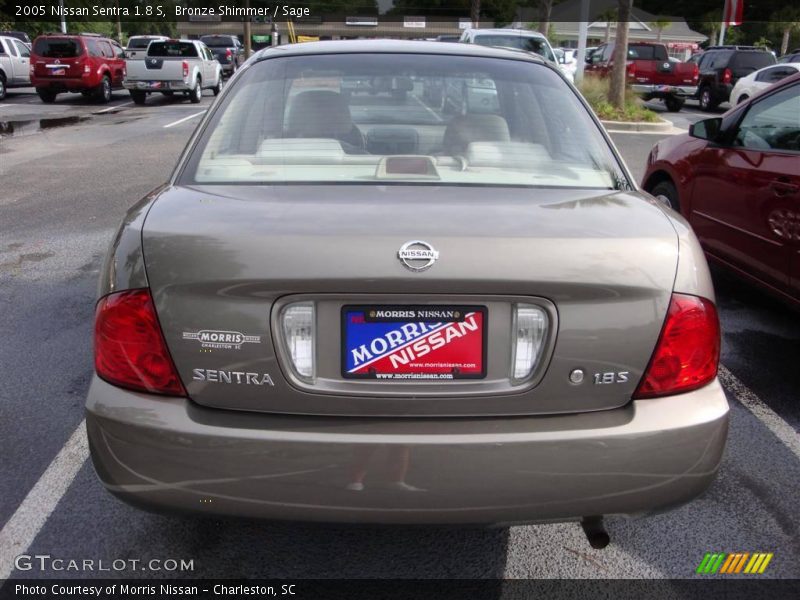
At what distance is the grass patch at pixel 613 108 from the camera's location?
15.9m

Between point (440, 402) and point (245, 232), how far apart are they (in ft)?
2.21

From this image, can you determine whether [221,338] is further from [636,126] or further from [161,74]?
[161,74]

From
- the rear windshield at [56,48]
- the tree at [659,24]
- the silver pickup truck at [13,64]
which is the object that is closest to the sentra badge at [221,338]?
the rear windshield at [56,48]

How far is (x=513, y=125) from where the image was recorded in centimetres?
302

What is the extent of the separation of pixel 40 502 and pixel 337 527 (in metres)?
1.45

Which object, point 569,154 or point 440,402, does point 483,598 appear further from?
point 569,154

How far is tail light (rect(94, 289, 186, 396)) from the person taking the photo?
207cm

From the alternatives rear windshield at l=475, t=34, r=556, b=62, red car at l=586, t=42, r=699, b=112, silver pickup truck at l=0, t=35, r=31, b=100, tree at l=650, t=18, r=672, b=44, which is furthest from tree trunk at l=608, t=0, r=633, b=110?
tree at l=650, t=18, r=672, b=44

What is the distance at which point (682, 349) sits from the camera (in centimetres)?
213

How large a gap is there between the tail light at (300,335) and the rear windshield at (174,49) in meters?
23.6

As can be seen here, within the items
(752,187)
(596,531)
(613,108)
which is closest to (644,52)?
(613,108)

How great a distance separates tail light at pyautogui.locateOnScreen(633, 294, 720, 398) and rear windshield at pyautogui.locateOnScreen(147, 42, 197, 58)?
78.1ft

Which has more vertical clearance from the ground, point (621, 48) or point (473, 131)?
point (473, 131)

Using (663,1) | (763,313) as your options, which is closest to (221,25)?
(663,1)
